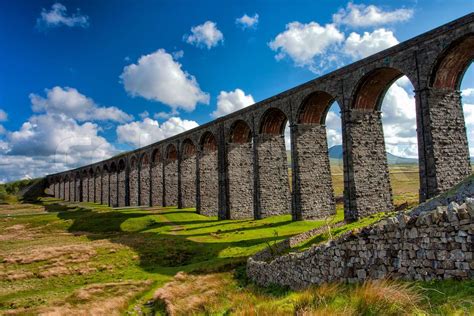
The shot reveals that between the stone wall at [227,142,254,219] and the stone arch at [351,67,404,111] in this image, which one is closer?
the stone arch at [351,67,404,111]

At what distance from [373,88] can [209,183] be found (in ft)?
88.1

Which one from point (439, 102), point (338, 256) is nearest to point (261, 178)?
point (439, 102)

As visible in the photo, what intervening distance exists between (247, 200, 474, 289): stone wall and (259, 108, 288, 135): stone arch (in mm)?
24759

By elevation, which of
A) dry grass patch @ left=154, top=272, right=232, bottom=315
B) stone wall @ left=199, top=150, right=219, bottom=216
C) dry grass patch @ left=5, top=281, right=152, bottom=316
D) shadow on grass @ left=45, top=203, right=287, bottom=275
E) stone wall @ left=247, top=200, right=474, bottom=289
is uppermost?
stone wall @ left=199, top=150, right=219, bottom=216

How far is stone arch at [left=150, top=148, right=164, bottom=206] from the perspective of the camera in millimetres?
61681

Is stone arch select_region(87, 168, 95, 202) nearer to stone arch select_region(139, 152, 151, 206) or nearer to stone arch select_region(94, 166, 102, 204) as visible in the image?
stone arch select_region(94, 166, 102, 204)

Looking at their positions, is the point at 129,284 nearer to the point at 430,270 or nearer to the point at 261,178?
the point at 430,270

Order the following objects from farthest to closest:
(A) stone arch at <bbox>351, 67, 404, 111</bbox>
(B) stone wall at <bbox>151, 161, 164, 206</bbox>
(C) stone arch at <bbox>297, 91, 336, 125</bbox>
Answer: (B) stone wall at <bbox>151, 161, 164, 206</bbox> → (C) stone arch at <bbox>297, 91, 336, 125</bbox> → (A) stone arch at <bbox>351, 67, 404, 111</bbox>

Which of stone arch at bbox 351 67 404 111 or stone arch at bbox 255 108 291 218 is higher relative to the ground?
stone arch at bbox 351 67 404 111

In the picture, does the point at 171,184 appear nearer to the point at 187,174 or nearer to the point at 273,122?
the point at 187,174

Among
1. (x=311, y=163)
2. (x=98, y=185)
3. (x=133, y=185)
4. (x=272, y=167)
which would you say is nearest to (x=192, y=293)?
(x=311, y=163)

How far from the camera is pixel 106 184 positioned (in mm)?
84938

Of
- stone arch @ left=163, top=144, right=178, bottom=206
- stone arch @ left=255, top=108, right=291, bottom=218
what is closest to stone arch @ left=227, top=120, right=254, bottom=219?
stone arch @ left=255, top=108, right=291, bottom=218

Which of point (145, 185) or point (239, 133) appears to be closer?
point (239, 133)
